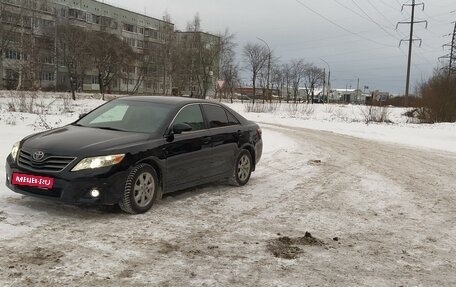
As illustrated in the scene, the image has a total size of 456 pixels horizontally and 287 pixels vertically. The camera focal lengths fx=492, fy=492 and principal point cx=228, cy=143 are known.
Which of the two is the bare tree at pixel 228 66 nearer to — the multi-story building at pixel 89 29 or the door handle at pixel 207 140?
the multi-story building at pixel 89 29

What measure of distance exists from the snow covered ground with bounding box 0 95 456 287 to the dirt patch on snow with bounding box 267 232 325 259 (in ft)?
0.04

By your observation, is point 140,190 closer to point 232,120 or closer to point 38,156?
point 38,156

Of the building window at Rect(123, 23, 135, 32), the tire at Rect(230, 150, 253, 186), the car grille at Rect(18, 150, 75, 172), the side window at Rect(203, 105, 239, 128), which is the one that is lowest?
the tire at Rect(230, 150, 253, 186)

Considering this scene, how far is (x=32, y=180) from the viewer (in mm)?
5875

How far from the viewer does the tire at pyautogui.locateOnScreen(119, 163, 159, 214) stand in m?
6.07

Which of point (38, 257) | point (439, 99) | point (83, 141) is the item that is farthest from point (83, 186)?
point (439, 99)

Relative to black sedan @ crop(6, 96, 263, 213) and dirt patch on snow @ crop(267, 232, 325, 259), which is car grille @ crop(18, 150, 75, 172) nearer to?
black sedan @ crop(6, 96, 263, 213)

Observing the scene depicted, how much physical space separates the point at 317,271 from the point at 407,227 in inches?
88.4

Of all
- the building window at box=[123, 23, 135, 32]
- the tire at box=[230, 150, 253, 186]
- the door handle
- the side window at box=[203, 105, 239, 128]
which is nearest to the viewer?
the door handle

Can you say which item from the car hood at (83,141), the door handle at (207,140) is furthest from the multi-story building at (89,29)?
the car hood at (83,141)

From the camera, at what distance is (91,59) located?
67.4 m

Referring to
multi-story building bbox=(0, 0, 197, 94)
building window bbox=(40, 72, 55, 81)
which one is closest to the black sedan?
multi-story building bbox=(0, 0, 197, 94)

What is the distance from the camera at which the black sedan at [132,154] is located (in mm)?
5797

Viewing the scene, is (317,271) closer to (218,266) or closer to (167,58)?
(218,266)
